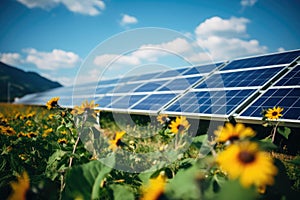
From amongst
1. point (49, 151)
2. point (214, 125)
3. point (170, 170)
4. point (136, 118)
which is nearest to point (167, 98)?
point (136, 118)

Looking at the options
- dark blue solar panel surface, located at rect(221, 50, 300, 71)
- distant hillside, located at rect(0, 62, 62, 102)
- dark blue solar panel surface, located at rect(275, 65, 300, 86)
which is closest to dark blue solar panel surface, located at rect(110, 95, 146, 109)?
dark blue solar panel surface, located at rect(221, 50, 300, 71)

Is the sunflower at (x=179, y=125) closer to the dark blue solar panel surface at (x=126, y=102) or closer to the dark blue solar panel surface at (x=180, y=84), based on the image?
the dark blue solar panel surface at (x=126, y=102)

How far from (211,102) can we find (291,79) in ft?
6.10

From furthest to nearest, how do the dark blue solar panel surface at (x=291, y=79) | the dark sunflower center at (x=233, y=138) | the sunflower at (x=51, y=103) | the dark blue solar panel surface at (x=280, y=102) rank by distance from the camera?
the dark blue solar panel surface at (x=291, y=79) < the dark blue solar panel surface at (x=280, y=102) < the sunflower at (x=51, y=103) < the dark sunflower center at (x=233, y=138)

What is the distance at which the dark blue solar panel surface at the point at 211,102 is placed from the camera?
5.23m

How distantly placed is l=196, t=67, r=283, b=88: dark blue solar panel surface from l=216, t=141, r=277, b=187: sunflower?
560cm

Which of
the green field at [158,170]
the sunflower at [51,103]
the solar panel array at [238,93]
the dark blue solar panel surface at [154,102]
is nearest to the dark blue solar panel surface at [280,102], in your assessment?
the solar panel array at [238,93]

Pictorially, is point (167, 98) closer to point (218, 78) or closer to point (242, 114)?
point (218, 78)

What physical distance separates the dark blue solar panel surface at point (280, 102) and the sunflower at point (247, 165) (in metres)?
3.69

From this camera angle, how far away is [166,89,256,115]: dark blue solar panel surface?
206 inches

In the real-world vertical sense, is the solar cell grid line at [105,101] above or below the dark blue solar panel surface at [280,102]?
above

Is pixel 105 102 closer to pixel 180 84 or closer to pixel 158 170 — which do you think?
pixel 180 84

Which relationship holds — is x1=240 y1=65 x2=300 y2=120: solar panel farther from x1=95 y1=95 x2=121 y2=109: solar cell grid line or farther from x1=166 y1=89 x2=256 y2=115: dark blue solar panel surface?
x1=95 y1=95 x2=121 y2=109: solar cell grid line

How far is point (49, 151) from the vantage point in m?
2.59
